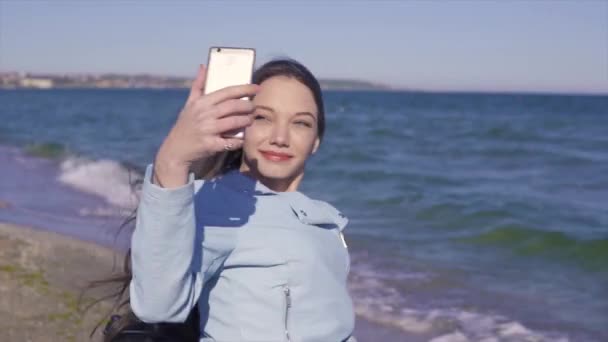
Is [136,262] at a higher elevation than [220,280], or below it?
higher

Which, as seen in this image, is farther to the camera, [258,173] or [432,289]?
[432,289]

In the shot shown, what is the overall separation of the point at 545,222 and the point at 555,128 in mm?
17976

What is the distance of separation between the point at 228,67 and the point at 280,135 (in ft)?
1.87

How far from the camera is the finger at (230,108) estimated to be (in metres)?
1.65

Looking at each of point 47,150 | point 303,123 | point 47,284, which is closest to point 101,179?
point 47,150

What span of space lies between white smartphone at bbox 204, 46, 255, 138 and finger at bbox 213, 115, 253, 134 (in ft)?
0.59

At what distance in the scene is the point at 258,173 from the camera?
246 centimetres

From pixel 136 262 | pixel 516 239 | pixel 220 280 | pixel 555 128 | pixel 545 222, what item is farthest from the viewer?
pixel 555 128

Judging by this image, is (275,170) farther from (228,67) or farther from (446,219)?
(446,219)

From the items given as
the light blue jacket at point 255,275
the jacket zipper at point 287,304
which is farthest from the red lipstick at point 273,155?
→ the jacket zipper at point 287,304

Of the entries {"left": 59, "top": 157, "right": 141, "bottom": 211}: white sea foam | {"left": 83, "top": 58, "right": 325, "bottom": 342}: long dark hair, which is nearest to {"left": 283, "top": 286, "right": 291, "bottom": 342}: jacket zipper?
{"left": 83, "top": 58, "right": 325, "bottom": 342}: long dark hair

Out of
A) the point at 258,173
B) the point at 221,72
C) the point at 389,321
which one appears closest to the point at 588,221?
the point at 389,321

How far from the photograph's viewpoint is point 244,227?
2.13 meters

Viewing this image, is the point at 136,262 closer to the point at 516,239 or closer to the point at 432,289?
the point at 432,289
